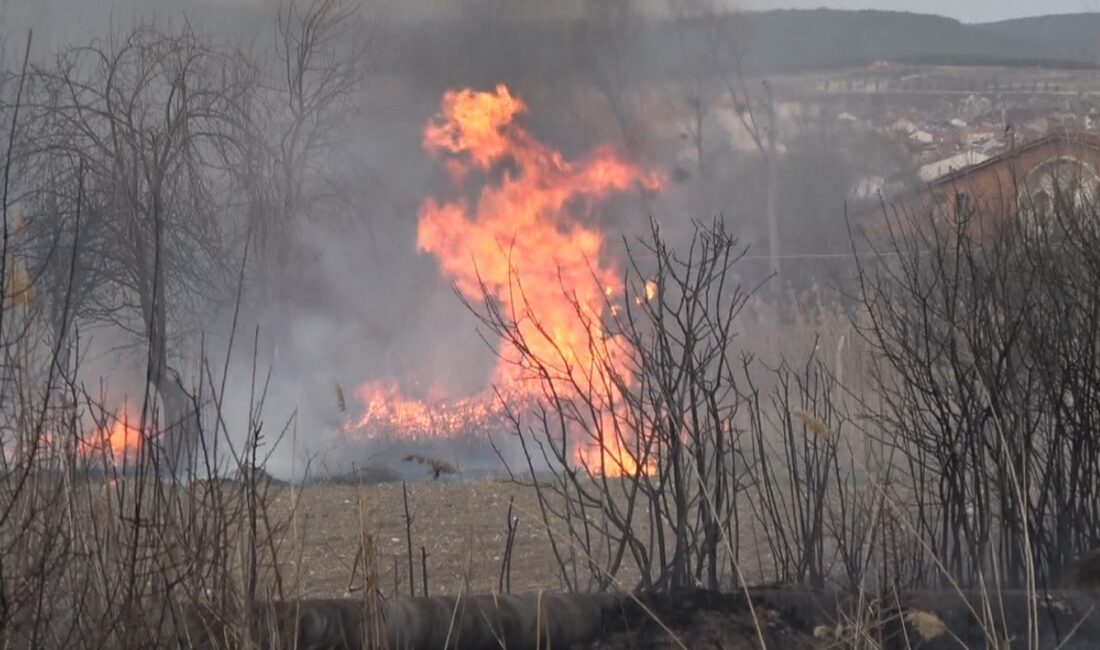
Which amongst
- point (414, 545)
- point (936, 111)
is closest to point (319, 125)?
point (414, 545)

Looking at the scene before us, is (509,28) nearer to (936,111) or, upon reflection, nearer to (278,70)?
(278,70)

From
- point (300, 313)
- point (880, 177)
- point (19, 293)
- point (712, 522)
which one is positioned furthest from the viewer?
point (880, 177)

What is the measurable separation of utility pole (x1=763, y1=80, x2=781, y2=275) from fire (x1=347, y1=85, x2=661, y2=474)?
11.8 feet

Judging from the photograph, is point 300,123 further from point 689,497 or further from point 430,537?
point 689,497

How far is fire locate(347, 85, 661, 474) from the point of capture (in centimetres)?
2242

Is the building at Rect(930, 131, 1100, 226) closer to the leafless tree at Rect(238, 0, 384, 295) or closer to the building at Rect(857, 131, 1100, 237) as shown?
the building at Rect(857, 131, 1100, 237)

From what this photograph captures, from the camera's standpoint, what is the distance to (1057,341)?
765 cm

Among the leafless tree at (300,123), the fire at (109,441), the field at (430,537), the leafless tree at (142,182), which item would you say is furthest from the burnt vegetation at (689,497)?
the leafless tree at (300,123)

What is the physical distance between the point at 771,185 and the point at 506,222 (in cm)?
809

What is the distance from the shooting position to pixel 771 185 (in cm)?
3012

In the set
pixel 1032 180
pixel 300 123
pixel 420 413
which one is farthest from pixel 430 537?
pixel 300 123

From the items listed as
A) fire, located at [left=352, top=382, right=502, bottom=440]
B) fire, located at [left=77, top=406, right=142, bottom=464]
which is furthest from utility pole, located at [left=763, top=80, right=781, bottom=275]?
fire, located at [left=77, top=406, right=142, bottom=464]

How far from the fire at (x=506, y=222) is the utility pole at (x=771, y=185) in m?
3.60

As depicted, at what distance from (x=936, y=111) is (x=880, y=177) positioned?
43.1 ft
